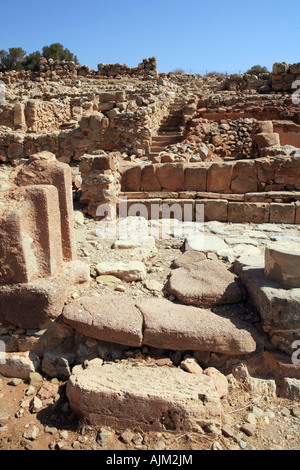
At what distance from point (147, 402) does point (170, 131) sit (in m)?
12.1

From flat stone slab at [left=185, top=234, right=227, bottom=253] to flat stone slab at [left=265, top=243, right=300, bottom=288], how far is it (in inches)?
51.3

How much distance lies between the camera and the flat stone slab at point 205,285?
3.11m

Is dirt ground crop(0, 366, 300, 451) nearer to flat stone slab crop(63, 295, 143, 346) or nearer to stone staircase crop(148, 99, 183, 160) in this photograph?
flat stone slab crop(63, 295, 143, 346)

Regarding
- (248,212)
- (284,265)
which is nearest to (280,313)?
(284,265)

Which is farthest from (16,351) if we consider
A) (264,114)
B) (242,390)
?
(264,114)

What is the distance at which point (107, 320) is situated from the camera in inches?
108

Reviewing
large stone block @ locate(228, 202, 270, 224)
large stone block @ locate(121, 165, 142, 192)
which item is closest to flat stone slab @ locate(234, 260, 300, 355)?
large stone block @ locate(228, 202, 270, 224)

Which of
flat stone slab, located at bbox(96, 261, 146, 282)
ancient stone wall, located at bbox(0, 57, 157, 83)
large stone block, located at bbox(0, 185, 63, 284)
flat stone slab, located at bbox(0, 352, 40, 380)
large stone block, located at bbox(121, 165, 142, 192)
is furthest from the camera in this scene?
ancient stone wall, located at bbox(0, 57, 157, 83)

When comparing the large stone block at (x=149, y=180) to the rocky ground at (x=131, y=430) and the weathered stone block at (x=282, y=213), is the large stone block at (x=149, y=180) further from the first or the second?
the rocky ground at (x=131, y=430)

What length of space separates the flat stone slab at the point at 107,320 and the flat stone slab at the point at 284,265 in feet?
4.10

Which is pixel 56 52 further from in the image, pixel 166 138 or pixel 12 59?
pixel 166 138

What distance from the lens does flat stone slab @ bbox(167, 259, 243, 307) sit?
3.11 m

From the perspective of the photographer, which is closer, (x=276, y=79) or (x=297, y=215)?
(x=297, y=215)

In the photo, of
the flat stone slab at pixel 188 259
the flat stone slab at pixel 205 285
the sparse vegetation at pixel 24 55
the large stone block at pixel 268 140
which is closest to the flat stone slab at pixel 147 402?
the flat stone slab at pixel 205 285
